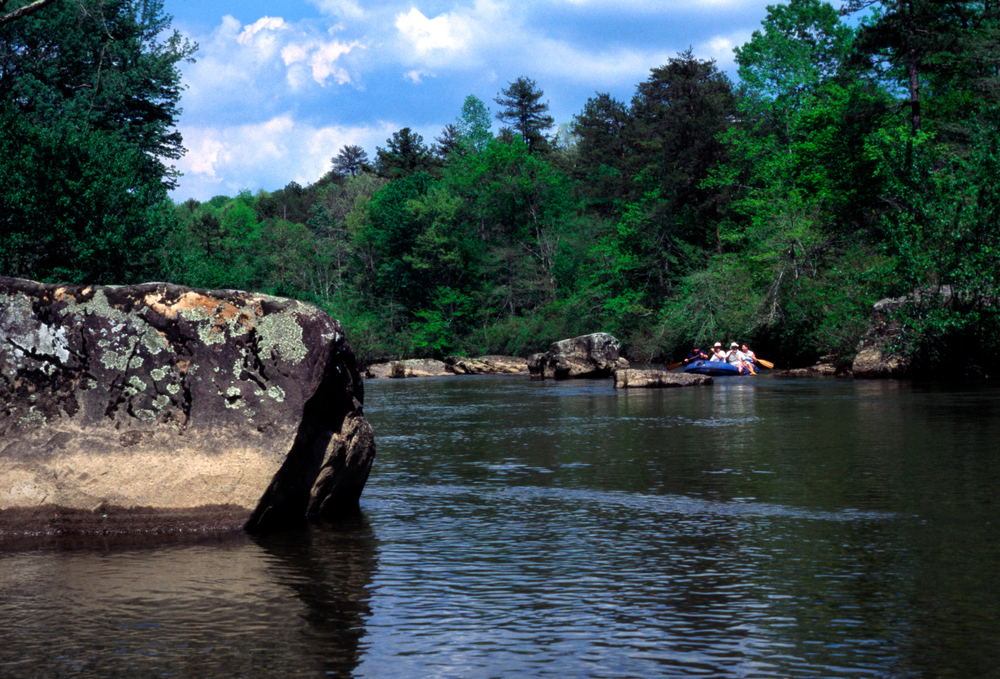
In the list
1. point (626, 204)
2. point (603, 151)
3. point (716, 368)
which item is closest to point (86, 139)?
point (716, 368)

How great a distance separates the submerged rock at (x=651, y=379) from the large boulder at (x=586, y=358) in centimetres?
839

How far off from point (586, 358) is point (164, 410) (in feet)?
111

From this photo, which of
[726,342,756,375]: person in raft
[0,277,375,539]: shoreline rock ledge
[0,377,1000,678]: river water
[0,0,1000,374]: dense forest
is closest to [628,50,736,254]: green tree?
[0,0,1000,374]: dense forest

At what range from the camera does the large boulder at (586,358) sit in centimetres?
4134

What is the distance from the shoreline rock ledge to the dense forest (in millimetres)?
7167

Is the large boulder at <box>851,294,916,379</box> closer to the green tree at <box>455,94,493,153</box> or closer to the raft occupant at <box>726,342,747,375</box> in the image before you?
the raft occupant at <box>726,342,747,375</box>

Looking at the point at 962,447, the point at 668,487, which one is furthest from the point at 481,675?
the point at 962,447

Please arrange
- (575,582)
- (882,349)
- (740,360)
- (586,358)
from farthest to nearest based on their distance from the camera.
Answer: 1. (586,358)
2. (740,360)
3. (882,349)
4. (575,582)

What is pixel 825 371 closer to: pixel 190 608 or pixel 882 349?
pixel 882 349

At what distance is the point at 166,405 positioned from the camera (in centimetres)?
826

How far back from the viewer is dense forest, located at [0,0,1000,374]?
31.6m

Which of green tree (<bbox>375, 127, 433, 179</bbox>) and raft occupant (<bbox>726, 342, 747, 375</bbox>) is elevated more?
green tree (<bbox>375, 127, 433, 179</bbox>)

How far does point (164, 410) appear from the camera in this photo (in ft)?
27.0

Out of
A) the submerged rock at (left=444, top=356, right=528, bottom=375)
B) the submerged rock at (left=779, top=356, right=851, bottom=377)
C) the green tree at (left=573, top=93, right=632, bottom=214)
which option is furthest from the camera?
the green tree at (left=573, top=93, right=632, bottom=214)
